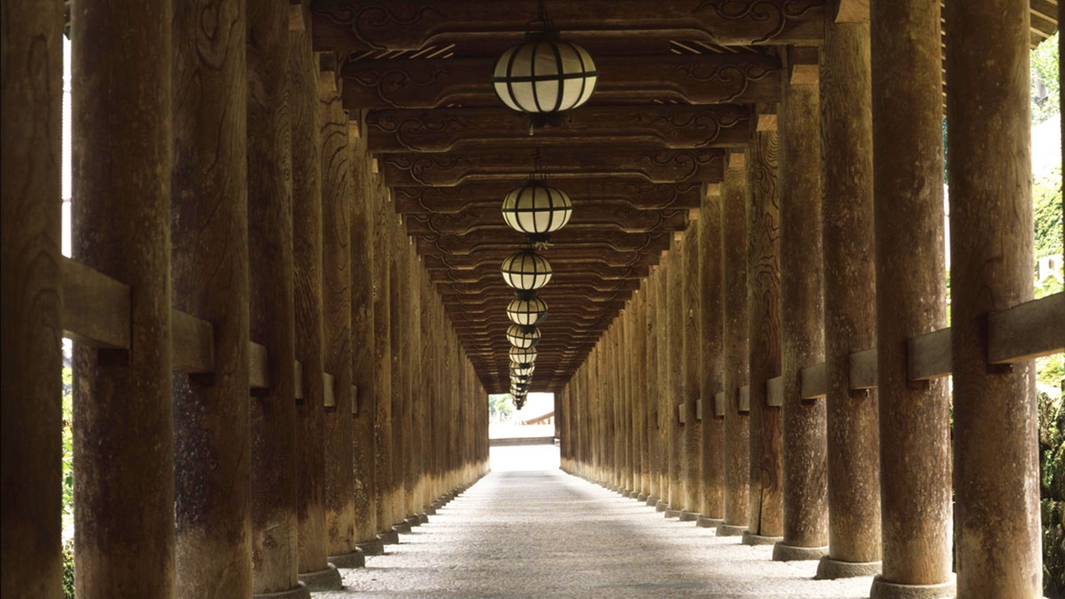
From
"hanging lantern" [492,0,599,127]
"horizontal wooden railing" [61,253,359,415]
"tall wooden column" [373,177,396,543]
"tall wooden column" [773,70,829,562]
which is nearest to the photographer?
"horizontal wooden railing" [61,253,359,415]

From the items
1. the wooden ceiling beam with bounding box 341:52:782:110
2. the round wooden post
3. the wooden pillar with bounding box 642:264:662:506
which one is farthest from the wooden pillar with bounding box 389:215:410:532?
the wooden pillar with bounding box 642:264:662:506

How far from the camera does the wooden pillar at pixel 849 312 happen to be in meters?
10.7

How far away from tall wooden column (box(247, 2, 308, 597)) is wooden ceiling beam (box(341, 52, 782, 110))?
11.8 feet

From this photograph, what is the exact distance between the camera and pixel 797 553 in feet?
40.4

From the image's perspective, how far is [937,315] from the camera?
914 cm

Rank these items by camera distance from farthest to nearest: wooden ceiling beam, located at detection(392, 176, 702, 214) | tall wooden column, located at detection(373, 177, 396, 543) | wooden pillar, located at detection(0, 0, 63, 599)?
wooden ceiling beam, located at detection(392, 176, 702, 214) → tall wooden column, located at detection(373, 177, 396, 543) → wooden pillar, located at detection(0, 0, 63, 599)

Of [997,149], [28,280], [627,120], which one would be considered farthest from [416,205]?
[28,280]

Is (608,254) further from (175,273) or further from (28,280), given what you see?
(28,280)

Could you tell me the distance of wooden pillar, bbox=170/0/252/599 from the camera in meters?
7.85

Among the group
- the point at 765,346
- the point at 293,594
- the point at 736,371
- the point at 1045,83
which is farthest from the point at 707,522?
Answer: the point at 1045,83

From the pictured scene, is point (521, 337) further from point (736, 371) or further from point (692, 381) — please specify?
point (736, 371)

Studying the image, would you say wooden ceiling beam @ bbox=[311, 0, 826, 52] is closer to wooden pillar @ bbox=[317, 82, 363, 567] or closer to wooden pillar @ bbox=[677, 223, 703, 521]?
wooden pillar @ bbox=[317, 82, 363, 567]

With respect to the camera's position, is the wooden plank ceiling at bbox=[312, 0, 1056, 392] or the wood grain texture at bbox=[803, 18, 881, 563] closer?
the wood grain texture at bbox=[803, 18, 881, 563]

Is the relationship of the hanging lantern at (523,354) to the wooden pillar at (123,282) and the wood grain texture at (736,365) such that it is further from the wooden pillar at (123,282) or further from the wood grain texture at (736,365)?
the wooden pillar at (123,282)
